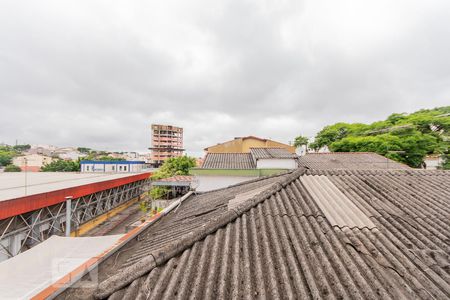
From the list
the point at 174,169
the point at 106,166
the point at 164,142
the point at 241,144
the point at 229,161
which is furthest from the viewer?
the point at 164,142

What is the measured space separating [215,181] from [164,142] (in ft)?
234

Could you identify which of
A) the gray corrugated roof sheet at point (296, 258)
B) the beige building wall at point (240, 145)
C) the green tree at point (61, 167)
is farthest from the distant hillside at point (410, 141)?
the green tree at point (61, 167)

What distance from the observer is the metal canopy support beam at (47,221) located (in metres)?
9.95

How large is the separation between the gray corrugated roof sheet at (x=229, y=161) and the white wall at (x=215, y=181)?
0.93 m

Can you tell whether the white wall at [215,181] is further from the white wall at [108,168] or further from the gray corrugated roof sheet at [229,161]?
the white wall at [108,168]

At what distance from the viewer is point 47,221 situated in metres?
12.2

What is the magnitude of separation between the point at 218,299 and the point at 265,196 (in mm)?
1965

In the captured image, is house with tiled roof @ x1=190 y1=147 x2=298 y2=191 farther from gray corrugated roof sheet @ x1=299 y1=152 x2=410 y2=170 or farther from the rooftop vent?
the rooftop vent

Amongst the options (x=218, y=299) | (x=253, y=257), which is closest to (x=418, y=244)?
(x=253, y=257)

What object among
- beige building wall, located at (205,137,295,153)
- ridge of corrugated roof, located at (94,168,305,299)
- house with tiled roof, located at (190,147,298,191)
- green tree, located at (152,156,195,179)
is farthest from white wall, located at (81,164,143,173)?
ridge of corrugated roof, located at (94,168,305,299)

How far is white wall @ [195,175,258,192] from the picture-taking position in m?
12.3

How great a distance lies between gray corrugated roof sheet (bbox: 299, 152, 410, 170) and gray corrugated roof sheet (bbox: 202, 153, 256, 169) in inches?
171

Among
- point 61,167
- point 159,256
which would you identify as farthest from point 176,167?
point 61,167

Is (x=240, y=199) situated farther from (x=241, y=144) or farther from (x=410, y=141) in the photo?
(x=410, y=141)
